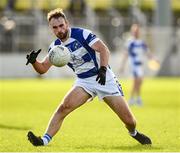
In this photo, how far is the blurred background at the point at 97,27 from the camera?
4091 centimetres

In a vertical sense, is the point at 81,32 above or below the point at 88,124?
above

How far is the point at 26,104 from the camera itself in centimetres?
2419

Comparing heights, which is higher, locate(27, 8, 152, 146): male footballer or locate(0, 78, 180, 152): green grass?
locate(27, 8, 152, 146): male footballer

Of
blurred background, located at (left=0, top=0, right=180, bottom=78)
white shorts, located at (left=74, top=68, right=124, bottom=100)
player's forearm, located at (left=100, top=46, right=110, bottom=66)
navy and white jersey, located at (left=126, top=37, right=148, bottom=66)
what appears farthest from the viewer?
blurred background, located at (left=0, top=0, right=180, bottom=78)

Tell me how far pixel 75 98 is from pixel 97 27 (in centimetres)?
2954

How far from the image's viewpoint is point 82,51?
11.8 meters

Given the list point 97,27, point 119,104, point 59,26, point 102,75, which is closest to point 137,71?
point 119,104

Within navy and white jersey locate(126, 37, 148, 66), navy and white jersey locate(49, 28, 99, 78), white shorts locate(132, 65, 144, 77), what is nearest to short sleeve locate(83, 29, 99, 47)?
navy and white jersey locate(49, 28, 99, 78)

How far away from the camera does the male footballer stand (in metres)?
11.6

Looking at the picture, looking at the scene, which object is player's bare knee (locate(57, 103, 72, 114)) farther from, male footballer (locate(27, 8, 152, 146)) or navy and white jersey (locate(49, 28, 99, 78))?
navy and white jersey (locate(49, 28, 99, 78))

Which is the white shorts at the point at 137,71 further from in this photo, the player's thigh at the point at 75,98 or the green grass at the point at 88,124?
the player's thigh at the point at 75,98

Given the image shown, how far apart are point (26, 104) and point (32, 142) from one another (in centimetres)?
1255

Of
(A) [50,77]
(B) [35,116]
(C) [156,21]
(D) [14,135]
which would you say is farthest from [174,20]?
(D) [14,135]

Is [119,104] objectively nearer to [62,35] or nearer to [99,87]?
[99,87]
